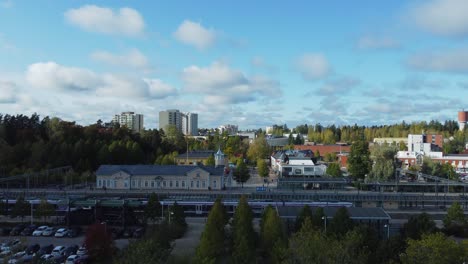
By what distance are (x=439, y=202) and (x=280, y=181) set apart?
1297 cm

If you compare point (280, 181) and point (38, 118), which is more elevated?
point (38, 118)

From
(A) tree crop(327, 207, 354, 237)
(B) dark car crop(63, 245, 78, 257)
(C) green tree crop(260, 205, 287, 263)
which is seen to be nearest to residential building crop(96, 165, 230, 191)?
(B) dark car crop(63, 245, 78, 257)

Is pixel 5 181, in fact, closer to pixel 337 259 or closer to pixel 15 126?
pixel 15 126

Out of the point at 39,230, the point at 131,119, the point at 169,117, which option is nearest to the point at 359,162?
the point at 39,230

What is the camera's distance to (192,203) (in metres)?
25.7

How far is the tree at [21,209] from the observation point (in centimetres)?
2380

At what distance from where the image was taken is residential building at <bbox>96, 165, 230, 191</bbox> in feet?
112

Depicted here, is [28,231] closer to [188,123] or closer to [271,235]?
[271,235]

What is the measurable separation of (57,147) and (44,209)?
63.3ft

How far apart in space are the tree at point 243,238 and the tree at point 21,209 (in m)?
13.1

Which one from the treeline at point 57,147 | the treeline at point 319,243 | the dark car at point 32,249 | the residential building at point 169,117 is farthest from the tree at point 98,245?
the residential building at point 169,117

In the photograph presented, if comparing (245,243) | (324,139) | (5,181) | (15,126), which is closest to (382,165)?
(245,243)

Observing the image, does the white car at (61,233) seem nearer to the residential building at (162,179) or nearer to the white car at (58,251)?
the white car at (58,251)

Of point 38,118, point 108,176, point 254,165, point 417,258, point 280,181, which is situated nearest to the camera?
point 417,258
